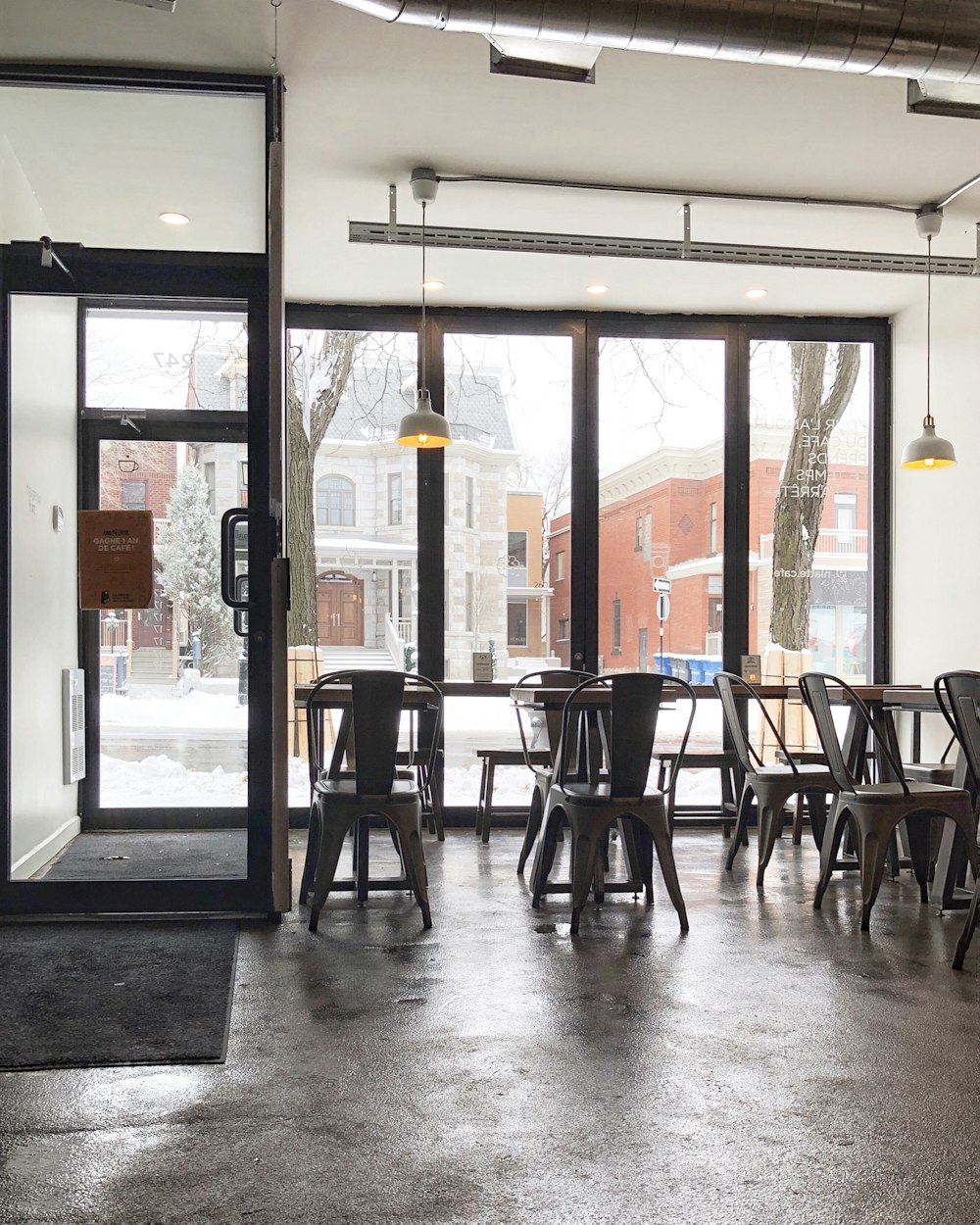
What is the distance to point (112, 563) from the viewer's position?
432 centimetres

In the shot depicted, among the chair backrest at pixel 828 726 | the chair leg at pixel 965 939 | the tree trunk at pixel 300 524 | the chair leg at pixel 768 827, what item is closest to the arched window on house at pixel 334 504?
the tree trunk at pixel 300 524

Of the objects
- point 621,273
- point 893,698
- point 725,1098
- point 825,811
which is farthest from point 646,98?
point 725,1098

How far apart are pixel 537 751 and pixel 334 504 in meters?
2.08

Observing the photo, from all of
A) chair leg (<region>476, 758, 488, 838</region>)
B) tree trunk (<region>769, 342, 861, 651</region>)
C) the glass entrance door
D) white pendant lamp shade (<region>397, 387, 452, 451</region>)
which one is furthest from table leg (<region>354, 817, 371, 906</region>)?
tree trunk (<region>769, 342, 861, 651</region>)

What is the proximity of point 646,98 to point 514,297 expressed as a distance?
2.33 m

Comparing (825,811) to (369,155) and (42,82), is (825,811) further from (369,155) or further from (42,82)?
(42,82)

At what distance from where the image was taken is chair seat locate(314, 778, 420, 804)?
4109 millimetres

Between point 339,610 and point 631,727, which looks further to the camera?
point 339,610

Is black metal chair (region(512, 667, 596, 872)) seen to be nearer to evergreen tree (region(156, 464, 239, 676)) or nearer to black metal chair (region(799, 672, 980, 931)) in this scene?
black metal chair (region(799, 672, 980, 931))

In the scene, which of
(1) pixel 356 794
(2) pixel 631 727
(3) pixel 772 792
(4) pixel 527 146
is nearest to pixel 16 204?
(4) pixel 527 146

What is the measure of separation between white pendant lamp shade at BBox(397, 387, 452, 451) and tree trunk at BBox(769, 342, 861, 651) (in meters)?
2.61

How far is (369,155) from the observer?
508 centimetres

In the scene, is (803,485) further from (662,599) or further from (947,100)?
(947,100)

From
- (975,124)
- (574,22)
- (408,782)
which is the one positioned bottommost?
(408,782)
